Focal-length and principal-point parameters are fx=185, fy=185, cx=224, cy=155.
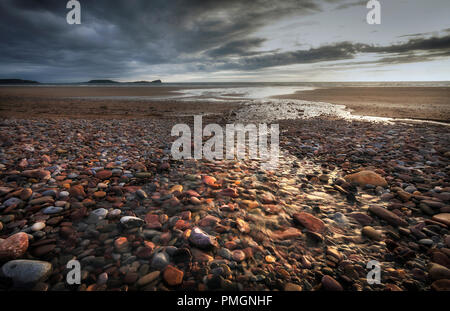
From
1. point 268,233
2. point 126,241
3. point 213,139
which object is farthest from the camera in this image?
point 213,139

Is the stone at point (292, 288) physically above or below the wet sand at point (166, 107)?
below

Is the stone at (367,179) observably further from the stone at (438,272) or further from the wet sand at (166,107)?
the wet sand at (166,107)

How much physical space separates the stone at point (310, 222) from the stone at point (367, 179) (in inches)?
71.1

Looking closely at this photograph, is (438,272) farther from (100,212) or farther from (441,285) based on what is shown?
(100,212)

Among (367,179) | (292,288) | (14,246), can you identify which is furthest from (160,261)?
(367,179)

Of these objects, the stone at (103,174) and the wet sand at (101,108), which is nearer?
the stone at (103,174)

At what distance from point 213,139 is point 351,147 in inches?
180

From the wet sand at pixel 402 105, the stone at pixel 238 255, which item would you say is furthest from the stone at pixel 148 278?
the wet sand at pixel 402 105

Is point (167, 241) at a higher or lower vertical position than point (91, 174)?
lower

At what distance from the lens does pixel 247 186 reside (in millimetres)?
3602

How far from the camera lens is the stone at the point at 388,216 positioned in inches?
102

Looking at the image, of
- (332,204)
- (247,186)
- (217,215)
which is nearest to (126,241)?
(217,215)
